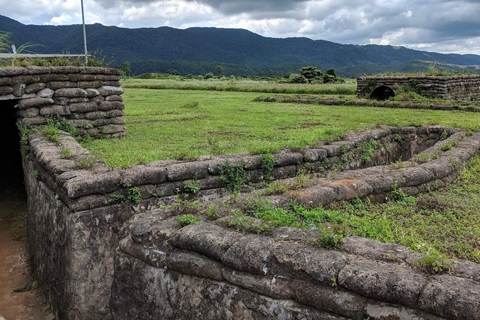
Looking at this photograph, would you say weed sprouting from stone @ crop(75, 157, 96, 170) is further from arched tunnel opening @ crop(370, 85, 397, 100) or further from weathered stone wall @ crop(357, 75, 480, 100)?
arched tunnel opening @ crop(370, 85, 397, 100)

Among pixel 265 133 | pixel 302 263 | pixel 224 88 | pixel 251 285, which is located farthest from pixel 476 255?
pixel 224 88

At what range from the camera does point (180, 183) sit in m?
6.03

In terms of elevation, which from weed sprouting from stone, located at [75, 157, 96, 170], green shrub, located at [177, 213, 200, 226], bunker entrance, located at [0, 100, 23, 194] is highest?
weed sprouting from stone, located at [75, 157, 96, 170]

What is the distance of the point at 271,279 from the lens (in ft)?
11.5

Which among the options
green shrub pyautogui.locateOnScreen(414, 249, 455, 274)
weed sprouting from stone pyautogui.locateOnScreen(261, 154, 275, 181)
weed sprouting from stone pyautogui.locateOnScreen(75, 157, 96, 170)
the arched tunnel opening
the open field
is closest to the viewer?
green shrub pyautogui.locateOnScreen(414, 249, 455, 274)

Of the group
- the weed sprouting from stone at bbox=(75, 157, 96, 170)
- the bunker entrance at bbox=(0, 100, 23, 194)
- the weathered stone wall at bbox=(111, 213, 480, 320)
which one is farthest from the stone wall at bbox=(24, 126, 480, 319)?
the bunker entrance at bbox=(0, 100, 23, 194)

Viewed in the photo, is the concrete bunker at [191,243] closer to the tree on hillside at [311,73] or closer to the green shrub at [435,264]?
the green shrub at [435,264]

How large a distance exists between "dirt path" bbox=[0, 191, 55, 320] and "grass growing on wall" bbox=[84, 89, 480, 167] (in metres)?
2.17

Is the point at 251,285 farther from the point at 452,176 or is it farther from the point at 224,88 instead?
the point at 224,88

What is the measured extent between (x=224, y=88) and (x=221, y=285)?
2787cm

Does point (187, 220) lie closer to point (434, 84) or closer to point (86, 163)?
point (86, 163)

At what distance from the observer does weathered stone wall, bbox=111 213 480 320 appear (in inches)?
115

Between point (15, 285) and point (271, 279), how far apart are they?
503 cm

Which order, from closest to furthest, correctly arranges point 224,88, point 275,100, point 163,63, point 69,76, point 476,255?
point 476,255 → point 69,76 → point 275,100 → point 224,88 → point 163,63
